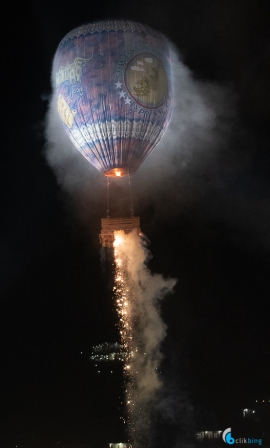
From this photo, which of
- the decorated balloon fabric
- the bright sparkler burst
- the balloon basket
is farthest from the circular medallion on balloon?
the bright sparkler burst

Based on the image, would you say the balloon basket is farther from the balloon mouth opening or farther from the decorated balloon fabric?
the decorated balloon fabric

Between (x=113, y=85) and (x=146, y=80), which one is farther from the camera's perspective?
(x=146, y=80)

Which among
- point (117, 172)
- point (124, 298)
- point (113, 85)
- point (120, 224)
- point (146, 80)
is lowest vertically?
point (124, 298)

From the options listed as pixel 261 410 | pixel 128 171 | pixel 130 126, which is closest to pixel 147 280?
pixel 128 171

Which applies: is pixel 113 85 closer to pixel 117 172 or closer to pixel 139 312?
pixel 117 172

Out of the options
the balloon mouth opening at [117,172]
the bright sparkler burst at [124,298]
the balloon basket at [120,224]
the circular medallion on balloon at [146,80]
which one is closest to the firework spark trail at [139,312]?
the bright sparkler burst at [124,298]

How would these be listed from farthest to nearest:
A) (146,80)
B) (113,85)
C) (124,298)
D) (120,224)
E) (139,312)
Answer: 1. (124,298)
2. (139,312)
3. (120,224)
4. (146,80)
5. (113,85)

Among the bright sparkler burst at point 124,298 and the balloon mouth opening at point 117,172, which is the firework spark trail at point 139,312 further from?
the balloon mouth opening at point 117,172

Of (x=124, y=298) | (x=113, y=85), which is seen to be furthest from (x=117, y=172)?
(x=124, y=298)
